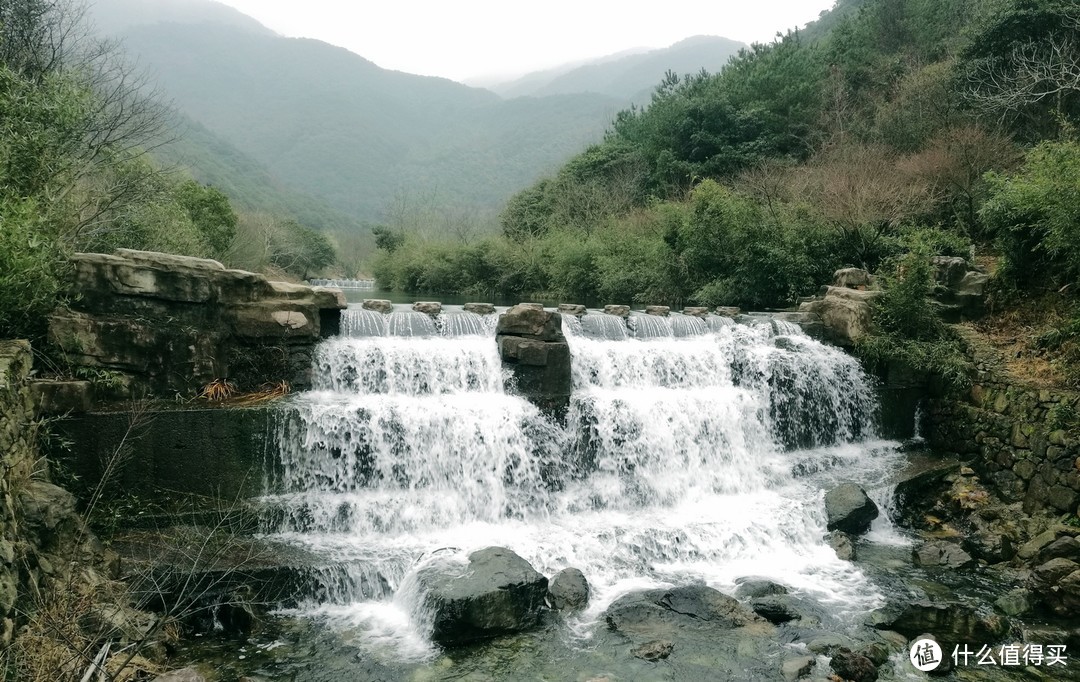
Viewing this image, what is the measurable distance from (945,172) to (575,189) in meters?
16.7

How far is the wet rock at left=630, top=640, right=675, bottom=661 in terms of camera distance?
550 centimetres

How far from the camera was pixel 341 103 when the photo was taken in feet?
381

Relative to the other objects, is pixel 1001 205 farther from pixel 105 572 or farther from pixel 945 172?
pixel 105 572

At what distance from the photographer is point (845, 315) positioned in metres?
11.3

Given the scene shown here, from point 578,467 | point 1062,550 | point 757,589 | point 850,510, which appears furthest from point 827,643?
point 578,467

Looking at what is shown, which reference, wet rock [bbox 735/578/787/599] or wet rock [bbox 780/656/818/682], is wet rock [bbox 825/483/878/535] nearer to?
wet rock [bbox 735/578/787/599]

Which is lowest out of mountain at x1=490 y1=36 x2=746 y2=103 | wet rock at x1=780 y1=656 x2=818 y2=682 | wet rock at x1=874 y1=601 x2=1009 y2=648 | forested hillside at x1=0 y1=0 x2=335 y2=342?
wet rock at x1=874 y1=601 x2=1009 y2=648

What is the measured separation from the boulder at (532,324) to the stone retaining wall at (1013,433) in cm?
652

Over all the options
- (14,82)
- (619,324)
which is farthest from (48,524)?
(619,324)

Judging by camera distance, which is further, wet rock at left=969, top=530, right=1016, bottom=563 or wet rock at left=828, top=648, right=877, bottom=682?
wet rock at left=969, top=530, right=1016, bottom=563

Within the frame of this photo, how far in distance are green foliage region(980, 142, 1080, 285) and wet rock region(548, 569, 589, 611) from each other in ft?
27.4

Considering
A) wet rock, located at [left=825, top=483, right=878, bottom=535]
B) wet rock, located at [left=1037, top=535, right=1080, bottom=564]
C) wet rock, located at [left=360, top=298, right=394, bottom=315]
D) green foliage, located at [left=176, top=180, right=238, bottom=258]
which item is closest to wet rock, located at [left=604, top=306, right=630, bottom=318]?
wet rock, located at [left=360, top=298, right=394, bottom=315]

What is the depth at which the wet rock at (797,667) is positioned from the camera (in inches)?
205

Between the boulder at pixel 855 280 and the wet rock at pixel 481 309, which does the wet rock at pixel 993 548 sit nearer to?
the boulder at pixel 855 280
